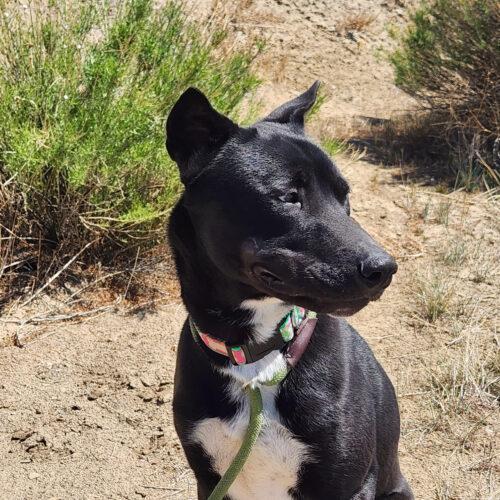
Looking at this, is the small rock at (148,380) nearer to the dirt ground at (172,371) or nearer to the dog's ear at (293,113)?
the dirt ground at (172,371)

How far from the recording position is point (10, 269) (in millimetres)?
4145

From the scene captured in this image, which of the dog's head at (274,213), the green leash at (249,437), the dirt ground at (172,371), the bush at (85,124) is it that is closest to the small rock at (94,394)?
the dirt ground at (172,371)

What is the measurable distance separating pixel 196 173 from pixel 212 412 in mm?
722

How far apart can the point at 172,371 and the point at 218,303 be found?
1.61 meters

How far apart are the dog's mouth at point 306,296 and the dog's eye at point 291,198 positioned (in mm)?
200

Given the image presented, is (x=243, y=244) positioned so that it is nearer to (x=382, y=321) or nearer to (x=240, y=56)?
(x=382, y=321)

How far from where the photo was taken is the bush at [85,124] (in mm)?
3910

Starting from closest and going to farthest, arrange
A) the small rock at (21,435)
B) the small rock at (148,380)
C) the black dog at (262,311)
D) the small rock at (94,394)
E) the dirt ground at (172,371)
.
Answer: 1. the black dog at (262,311)
2. the dirt ground at (172,371)
3. the small rock at (21,435)
4. the small rock at (94,394)
5. the small rock at (148,380)

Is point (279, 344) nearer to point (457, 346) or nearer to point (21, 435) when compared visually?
point (21, 435)

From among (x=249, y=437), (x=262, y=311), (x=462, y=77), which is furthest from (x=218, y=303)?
(x=462, y=77)

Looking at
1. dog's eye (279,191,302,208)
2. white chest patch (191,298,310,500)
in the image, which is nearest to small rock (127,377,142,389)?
white chest patch (191,298,310,500)

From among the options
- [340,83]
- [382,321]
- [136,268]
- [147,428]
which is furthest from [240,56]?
[340,83]

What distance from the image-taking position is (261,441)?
223 centimetres

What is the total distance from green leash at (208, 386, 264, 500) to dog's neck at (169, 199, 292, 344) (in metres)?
0.17
